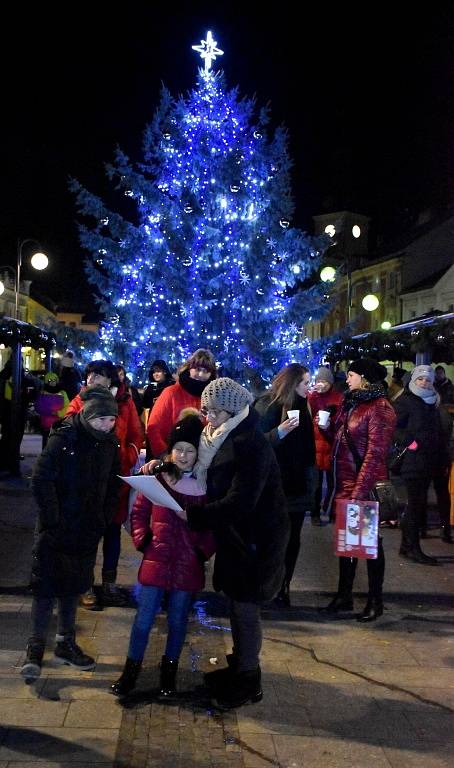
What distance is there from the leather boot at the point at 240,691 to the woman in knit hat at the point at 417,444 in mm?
3752

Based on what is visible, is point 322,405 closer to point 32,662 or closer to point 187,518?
point 187,518

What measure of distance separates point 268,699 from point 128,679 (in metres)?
0.79

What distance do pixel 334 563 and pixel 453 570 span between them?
3.76 feet

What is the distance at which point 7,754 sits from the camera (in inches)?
148

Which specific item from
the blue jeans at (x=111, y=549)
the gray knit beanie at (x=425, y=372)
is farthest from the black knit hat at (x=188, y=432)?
the gray knit beanie at (x=425, y=372)

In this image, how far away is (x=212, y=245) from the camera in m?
17.0

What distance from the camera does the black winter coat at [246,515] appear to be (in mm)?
4297

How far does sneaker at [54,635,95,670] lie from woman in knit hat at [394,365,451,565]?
3.93 metres

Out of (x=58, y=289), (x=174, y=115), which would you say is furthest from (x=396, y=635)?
(x=58, y=289)

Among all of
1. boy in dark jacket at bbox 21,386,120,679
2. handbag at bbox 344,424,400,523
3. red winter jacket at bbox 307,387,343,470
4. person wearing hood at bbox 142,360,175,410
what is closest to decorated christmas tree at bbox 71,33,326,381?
person wearing hood at bbox 142,360,175,410

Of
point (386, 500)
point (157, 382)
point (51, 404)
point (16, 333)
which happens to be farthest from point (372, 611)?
point (16, 333)

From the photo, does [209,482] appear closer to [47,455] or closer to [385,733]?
[47,455]

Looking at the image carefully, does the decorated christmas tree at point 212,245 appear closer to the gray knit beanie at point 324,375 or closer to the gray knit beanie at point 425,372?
the gray knit beanie at point 324,375

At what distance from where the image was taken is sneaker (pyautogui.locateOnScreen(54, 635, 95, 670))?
16.1 feet
